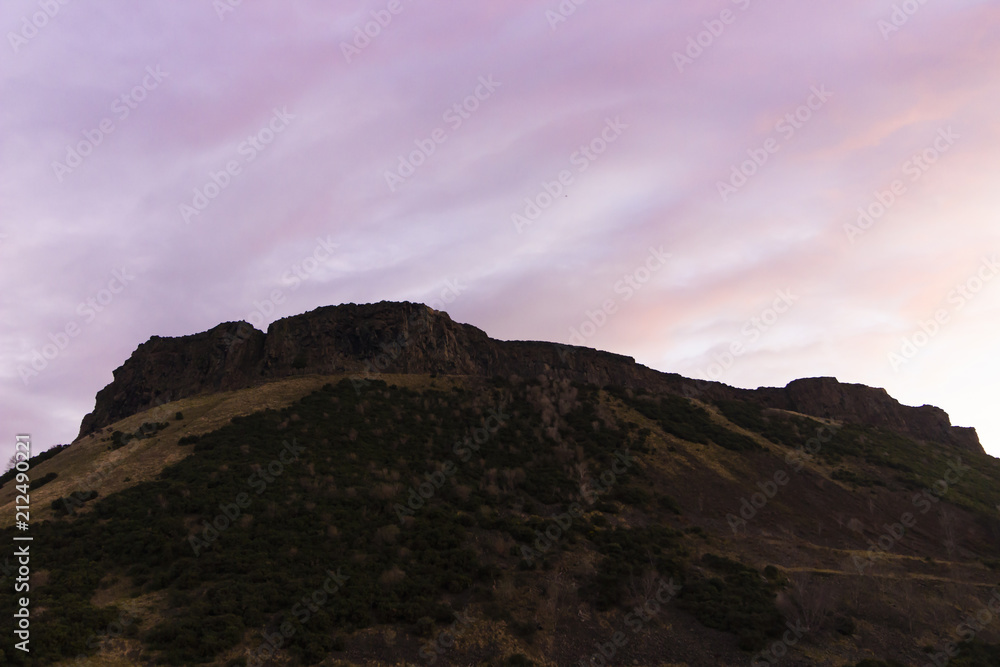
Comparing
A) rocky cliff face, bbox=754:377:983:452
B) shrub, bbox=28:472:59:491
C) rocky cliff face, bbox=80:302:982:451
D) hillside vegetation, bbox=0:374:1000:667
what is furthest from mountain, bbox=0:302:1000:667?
rocky cliff face, bbox=754:377:983:452

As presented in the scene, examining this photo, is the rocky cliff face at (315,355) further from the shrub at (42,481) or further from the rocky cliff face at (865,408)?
the shrub at (42,481)

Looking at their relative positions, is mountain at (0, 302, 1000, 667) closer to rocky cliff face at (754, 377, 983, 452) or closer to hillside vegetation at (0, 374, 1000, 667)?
hillside vegetation at (0, 374, 1000, 667)

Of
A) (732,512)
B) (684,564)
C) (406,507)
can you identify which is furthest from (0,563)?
(732,512)

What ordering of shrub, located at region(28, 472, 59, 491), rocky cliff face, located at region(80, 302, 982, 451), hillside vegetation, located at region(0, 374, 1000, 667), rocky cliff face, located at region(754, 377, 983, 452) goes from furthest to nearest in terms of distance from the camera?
rocky cliff face, located at region(754, 377, 983, 452), rocky cliff face, located at region(80, 302, 982, 451), shrub, located at region(28, 472, 59, 491), hillside vegetation, located at region(0, 374, 1000, 667)

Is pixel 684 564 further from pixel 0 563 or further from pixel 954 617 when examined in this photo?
pixel 0 563

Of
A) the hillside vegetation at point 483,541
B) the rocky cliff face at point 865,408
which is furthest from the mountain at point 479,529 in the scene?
the rocky cliff face at point 865,408

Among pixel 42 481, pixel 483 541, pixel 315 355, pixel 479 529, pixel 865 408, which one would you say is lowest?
pixel 483 541

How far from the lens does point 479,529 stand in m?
28.8

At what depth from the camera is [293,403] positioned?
42.7 meters

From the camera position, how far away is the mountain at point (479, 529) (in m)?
20.4

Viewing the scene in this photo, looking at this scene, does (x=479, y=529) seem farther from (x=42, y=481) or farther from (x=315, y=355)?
(x=315, y=355)

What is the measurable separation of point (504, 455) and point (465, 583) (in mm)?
15981

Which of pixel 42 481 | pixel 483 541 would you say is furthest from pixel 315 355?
pixel 483 541

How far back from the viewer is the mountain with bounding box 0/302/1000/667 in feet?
66.9
